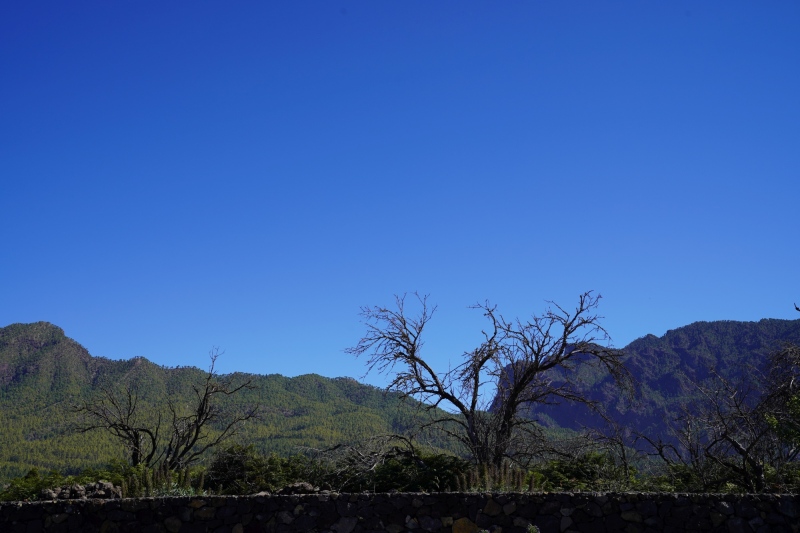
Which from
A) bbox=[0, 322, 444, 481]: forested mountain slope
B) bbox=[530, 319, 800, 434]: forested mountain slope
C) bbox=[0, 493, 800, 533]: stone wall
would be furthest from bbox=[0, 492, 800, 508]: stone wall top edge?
bbox=[530, 319, 800, 434]: forested mountain slope

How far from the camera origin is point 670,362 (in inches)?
4341

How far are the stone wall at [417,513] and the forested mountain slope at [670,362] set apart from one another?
7177 centimetres

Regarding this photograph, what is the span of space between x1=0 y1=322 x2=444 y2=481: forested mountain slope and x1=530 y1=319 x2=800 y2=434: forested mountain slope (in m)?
25.8

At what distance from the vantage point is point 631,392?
21.5 m

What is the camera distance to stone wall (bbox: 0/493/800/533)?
11539mm

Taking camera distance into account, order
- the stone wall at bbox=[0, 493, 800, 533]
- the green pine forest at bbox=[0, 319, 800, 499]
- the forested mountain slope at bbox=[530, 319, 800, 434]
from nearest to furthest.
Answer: the stone wall at bbox=[0, 493, 800, 533] → the green pine forest at bbox=[0, 319, 800, 499] → the forested mountain slope at bbox=[530, 319, 800, 434]

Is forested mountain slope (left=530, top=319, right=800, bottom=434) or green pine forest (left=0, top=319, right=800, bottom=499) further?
forested mountain slope (left=530, top=319, right=800, bottom=434)

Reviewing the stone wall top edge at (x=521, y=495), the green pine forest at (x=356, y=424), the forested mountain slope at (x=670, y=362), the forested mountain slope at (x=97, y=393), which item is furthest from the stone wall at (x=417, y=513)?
the forested mountain slope at (x=670, y=362)

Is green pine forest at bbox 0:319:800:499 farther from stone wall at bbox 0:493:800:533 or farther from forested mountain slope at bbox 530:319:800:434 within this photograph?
stone wall at bbox 0:493:800:533

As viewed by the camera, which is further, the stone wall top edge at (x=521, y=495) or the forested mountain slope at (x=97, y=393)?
the forested mountain slope at (x=97, y=393)

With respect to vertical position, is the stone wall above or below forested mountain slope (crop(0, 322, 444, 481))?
below

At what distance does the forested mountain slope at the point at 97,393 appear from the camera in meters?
72.2

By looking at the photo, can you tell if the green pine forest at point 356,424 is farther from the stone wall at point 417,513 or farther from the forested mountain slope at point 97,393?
the stone wall at point 417,513

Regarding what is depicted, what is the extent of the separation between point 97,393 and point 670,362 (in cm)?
7642
